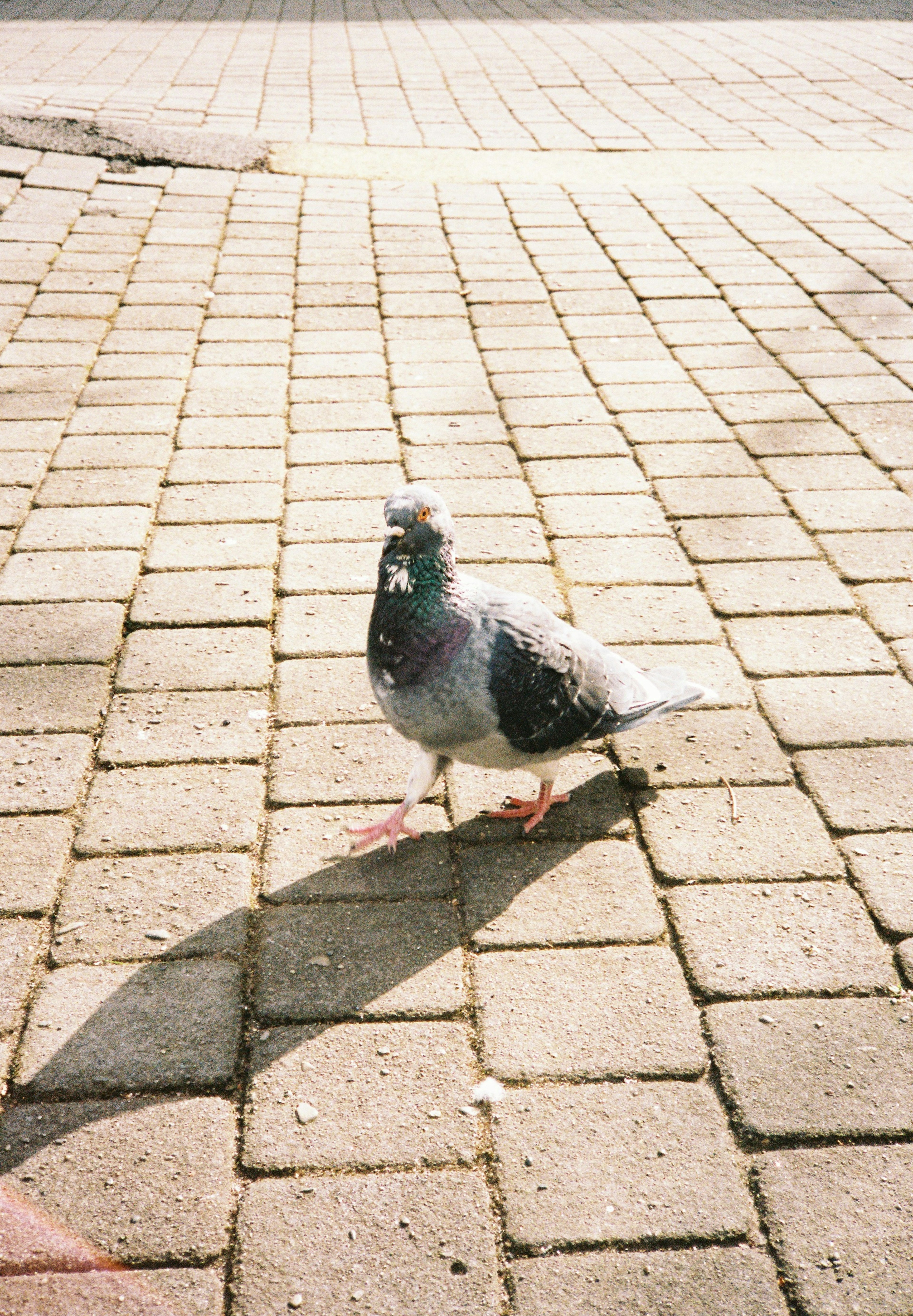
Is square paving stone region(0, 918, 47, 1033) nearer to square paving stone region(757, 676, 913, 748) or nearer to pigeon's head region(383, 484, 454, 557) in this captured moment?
pigeon's head region(383, 484, 454, 557)

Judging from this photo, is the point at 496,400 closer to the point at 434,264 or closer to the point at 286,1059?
the point at 434,264

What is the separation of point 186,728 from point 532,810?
0.94 meters

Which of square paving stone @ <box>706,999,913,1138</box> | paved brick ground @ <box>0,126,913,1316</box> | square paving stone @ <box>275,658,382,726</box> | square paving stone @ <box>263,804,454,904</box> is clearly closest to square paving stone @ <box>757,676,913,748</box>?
paved brick ground @ <box>0,126,913,1316</box>

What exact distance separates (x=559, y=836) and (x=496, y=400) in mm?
2504

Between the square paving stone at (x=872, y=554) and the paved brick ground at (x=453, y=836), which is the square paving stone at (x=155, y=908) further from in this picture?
the square paving stone at (x=872, y=554)

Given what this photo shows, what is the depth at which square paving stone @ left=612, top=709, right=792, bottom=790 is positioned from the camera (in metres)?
2.94

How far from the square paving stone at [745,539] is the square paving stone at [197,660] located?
1.48 meters

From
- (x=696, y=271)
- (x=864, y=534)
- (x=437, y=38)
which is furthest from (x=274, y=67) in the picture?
(x=864, y=534)

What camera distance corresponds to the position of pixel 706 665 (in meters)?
3.30

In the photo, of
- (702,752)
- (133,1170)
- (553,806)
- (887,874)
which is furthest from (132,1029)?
(887,874)

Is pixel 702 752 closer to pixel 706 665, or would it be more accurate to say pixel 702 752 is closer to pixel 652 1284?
pixel 706 665

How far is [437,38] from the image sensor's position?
436 inches

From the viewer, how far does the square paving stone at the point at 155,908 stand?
7.96 ft

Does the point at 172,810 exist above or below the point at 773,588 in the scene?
below
